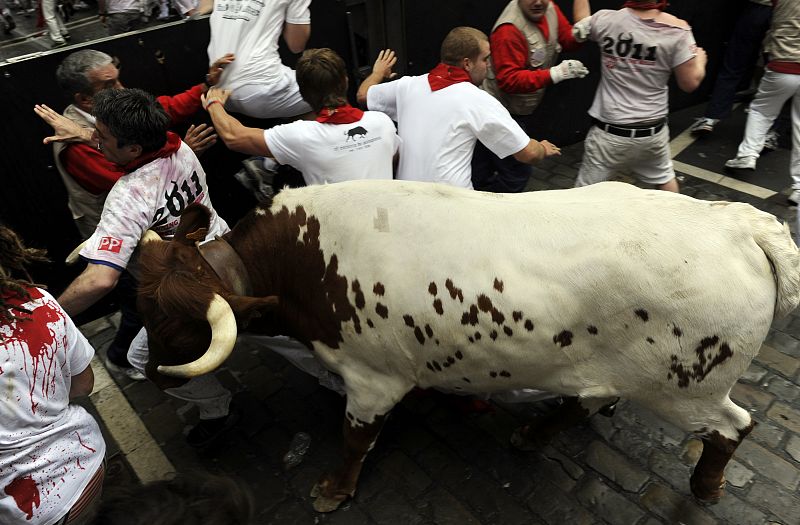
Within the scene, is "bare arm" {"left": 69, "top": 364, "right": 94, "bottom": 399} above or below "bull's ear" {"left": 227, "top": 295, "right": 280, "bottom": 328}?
below

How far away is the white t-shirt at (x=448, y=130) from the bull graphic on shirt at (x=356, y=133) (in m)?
0.43

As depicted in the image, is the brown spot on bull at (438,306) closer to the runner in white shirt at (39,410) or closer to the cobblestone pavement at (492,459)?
the cobblestone pavement at (492,459)

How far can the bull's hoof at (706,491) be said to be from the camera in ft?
11.2

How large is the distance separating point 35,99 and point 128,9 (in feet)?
18.0

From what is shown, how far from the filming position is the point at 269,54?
15.0ft

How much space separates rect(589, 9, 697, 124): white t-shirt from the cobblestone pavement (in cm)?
210

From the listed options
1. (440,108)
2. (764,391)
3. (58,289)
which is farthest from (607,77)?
(58,289)

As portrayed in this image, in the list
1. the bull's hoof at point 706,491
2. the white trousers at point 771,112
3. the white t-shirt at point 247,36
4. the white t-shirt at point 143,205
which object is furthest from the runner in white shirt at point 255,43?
the white trousers at point 771,112

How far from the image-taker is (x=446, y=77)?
384cm

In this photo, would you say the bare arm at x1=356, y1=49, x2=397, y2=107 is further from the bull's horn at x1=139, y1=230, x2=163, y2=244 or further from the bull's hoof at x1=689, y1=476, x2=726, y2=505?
the bull's hoof at x1=689, y1=476, x2=726, y2=505

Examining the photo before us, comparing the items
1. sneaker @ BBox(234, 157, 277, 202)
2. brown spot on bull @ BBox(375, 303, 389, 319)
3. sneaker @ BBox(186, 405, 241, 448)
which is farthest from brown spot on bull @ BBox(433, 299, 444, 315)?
sneaker @ BBox(234, 157, 277, 202)

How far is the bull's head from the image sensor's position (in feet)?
8.50

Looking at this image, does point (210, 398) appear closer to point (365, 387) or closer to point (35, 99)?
point (365, 387)

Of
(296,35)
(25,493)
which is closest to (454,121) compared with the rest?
(296,35)
